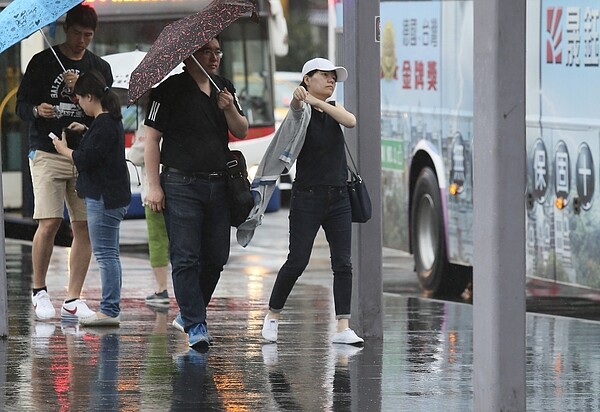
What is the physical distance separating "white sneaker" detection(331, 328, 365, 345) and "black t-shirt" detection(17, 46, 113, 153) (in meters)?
2.23

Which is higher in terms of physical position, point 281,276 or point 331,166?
point 331,166

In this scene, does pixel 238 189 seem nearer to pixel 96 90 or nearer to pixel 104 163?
pixel 104 163

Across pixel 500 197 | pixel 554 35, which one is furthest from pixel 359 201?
pixel 554 35

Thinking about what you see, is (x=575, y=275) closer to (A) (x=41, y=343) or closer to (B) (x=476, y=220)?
(A) (x=41, y=343)

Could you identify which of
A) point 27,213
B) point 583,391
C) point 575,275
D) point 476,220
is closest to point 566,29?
point 575,275

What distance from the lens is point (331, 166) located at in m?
9.30

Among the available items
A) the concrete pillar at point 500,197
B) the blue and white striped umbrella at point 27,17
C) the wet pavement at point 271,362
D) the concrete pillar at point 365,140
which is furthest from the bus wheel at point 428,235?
the concrete pillar at point 500,197

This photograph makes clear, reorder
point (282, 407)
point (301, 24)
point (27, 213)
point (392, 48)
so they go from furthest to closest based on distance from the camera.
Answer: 1. point (301, 24)
2. point (27, 213)
3. point (392, 48)
4. point (282, 407)

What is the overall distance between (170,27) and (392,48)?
599 centimetres

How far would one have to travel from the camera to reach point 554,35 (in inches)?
475

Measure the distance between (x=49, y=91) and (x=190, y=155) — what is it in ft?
5.23

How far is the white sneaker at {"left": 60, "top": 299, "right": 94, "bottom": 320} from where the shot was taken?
1038 centimetres

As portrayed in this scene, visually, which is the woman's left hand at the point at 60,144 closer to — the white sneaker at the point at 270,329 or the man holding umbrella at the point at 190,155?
the man holding umbrella at the point at 190,155

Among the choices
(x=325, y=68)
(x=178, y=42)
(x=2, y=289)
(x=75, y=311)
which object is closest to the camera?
(x=178, y=42)
